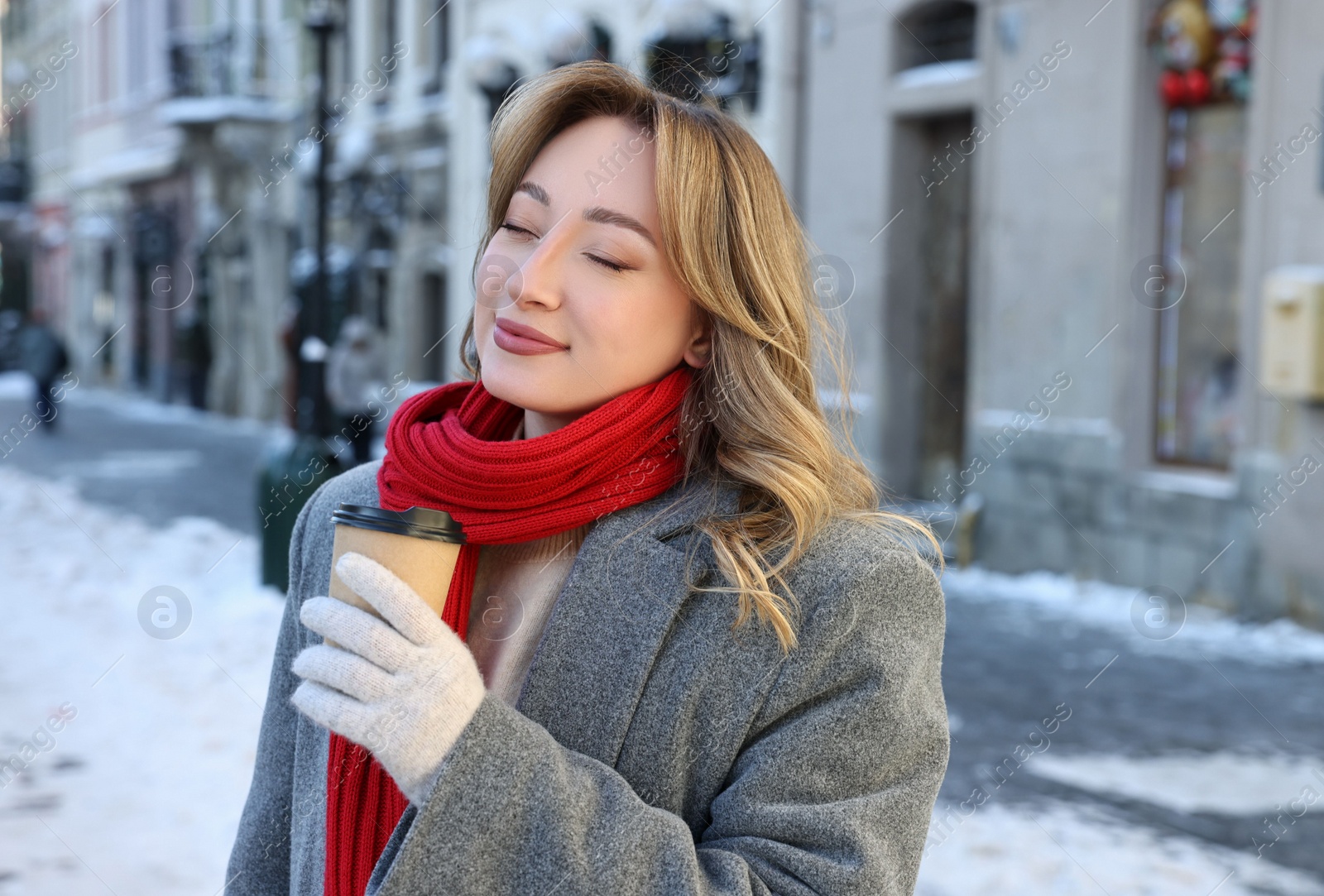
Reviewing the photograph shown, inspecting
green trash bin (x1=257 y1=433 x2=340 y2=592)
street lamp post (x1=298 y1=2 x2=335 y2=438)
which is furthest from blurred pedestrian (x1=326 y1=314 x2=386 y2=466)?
green trash bin (x1=257 y1=433 x2=340 y2=592)

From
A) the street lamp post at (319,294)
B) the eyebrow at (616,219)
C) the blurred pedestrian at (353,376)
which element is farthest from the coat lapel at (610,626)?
the blurred pedestrian at (353,376)

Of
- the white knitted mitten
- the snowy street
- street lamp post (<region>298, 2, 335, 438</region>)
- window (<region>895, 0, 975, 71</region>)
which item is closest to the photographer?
the white knitted mitten

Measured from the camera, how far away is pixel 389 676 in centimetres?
148

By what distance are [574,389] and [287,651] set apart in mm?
603

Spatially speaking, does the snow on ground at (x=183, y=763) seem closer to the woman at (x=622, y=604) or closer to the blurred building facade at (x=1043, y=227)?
the blurred building facade at (x=1043, y=227)

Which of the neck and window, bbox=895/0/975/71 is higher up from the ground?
window, bbox=895/0/975/71

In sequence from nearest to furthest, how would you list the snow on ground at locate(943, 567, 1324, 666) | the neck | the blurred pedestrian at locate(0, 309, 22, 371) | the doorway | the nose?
the nose
the neck
the snow on ground at locate(943, 567, 1324, 666)
the doorway
the blurred pedestrian at locate(0, 309, 22, 371)

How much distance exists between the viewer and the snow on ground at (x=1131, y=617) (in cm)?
789

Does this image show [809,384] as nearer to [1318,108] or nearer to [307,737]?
[307,737]

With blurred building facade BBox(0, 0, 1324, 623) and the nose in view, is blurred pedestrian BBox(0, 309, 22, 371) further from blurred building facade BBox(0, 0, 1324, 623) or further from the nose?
the nose

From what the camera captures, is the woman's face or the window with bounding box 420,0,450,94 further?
the window with bounding box 420,0,450,94

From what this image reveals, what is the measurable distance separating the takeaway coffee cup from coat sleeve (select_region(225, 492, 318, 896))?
55 cm

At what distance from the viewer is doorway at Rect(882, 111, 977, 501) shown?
38.2 feet

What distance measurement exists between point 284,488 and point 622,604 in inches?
264
